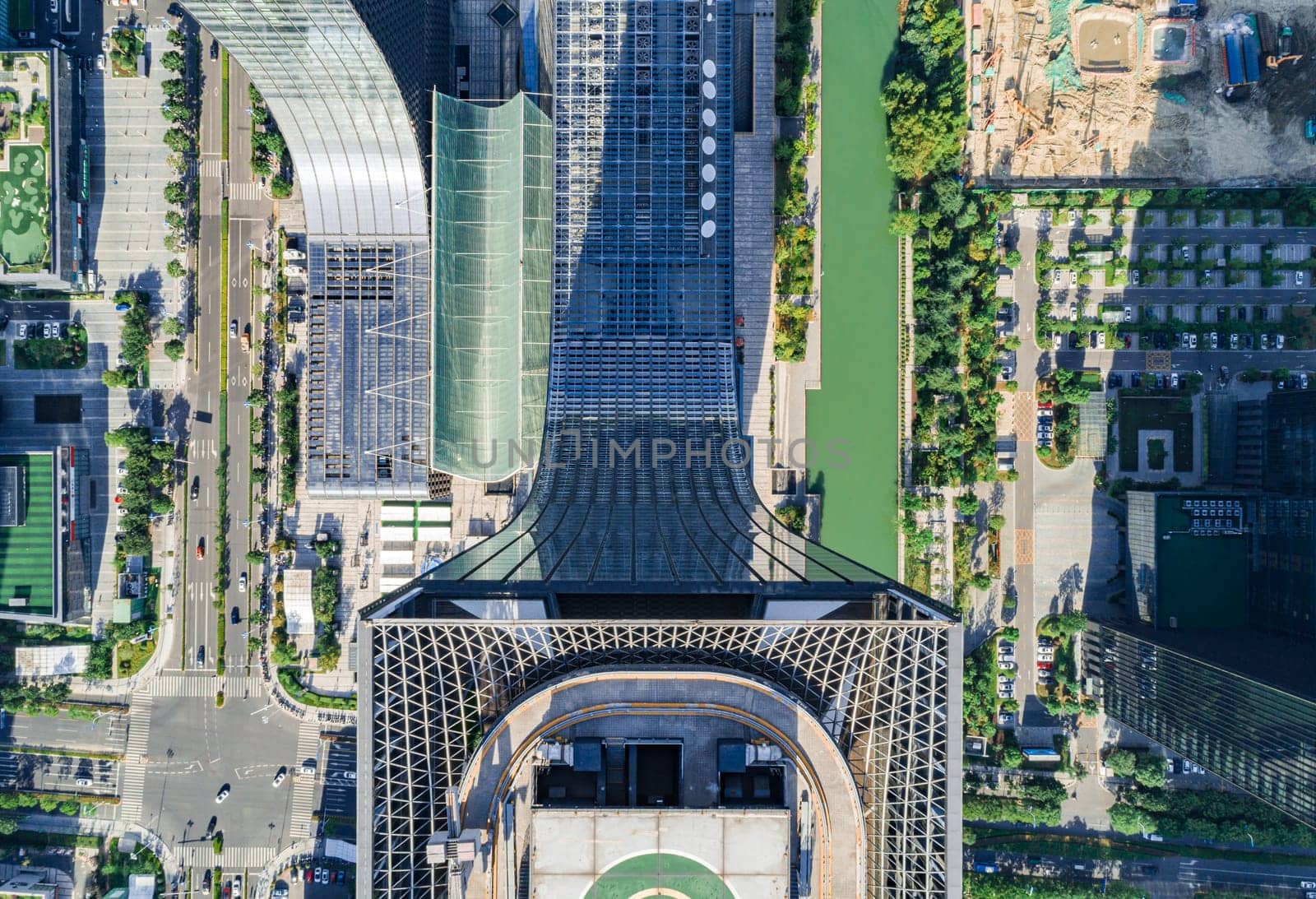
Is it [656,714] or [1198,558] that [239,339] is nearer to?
[656,714]

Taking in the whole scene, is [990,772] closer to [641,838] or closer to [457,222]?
[641,838]

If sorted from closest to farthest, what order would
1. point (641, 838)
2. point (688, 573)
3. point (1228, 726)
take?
point (641, 838), point (688, 573), point (1228, 726)

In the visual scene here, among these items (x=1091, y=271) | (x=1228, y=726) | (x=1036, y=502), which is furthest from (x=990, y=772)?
(x=1091, y=271)

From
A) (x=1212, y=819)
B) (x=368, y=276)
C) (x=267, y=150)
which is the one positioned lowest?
(x=1212, y=819)

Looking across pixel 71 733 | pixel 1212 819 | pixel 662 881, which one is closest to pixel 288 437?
pixel 71 733

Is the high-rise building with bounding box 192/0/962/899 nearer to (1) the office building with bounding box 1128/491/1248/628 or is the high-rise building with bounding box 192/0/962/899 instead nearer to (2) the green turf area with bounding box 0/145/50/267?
(2) the green turf area with bounding box 0/145/50/267

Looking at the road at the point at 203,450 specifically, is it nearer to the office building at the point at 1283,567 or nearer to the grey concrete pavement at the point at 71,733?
the grey concrete pavement at the point at 71,733

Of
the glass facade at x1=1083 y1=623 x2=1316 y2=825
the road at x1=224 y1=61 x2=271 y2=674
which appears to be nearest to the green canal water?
the glass facade at x1=1083 y1=623 x2=1316 y2=825
